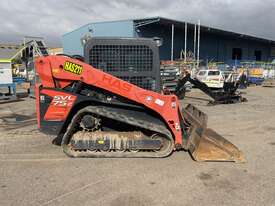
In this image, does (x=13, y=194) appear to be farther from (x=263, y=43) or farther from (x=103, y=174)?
(x=263, y=43)

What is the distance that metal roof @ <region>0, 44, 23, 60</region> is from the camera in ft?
62.6

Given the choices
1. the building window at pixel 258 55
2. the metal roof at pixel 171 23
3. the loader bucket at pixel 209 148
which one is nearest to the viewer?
the loader bucket at pixel 209 148

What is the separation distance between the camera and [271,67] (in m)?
41.2

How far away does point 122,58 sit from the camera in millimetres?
6570

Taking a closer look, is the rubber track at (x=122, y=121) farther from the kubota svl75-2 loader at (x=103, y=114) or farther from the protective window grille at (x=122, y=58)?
the protective window grille at (x=122, y=58)

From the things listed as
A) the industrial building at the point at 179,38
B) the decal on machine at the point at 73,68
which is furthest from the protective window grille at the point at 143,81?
the industrial building at the point at 179,38

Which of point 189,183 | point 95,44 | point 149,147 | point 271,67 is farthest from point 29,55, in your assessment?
point 271,67

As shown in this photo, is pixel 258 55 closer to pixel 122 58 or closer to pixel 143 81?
pixel 143 81

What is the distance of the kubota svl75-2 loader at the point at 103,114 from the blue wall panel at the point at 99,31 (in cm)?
2066

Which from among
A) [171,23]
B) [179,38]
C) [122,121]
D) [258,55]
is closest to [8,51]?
[122,121]

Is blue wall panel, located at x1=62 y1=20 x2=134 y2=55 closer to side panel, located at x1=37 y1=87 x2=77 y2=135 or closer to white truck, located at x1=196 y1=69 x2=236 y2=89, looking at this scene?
white truck, located at x1=196 y1=69 x2=236 y2=89

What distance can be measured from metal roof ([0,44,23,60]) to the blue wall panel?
764 centimetres

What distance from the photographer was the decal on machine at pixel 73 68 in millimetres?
6012

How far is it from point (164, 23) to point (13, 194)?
29817 millimetres
